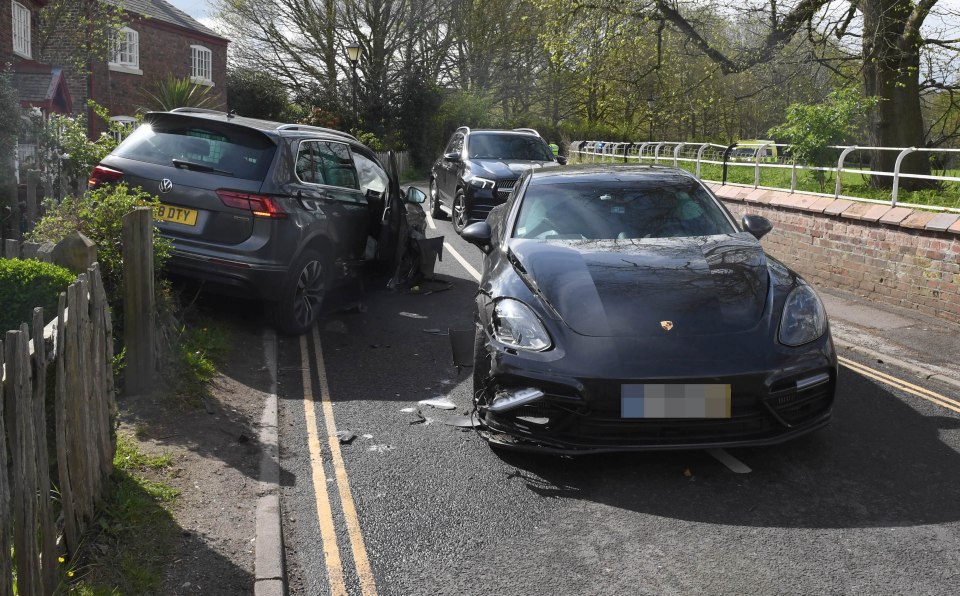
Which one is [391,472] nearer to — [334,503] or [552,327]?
[334,503]

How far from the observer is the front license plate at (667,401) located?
4664 mm

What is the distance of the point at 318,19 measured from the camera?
37.2 metres

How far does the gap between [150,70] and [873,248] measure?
92.1 feet

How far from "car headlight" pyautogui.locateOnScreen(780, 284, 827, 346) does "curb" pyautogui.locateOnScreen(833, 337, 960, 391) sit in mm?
2354

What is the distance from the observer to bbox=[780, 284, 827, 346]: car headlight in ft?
16.5

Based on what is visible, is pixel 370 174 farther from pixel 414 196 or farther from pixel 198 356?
pixel 198 356

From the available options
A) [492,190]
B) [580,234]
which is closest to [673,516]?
[580,234]

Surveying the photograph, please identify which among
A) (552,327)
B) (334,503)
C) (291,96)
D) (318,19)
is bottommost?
(334,503)

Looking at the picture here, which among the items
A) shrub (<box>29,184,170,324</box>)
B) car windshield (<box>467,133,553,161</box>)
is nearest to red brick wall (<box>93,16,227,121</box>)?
car windshield (<box>467,133,553,161</box>)

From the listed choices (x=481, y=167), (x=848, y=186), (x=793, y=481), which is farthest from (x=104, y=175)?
(x=848, y=186)

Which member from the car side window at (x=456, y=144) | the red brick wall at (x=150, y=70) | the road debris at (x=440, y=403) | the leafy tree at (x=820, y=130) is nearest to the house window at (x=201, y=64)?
the red brick wall at (x=150, y=70)

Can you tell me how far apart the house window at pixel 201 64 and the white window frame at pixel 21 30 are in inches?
551

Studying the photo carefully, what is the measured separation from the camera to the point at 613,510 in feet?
14.8

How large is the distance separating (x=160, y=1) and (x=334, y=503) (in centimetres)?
3628
